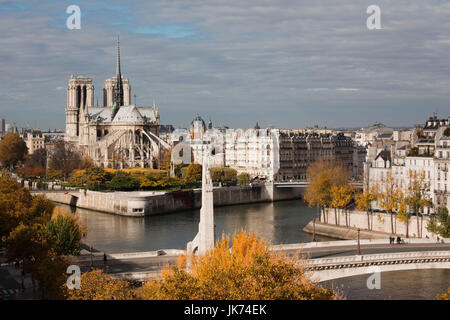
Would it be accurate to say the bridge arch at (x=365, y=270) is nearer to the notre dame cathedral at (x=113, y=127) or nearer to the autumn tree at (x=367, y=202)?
the autumn tree at (x=367, y=202)

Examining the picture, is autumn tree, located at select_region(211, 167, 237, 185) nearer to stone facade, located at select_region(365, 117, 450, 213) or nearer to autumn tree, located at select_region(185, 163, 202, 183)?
autumn tree, located at select_region(185, 163, 202, 183)

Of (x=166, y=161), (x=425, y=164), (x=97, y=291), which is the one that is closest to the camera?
(x=97, y=291)

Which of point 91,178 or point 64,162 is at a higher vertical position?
point 64,162

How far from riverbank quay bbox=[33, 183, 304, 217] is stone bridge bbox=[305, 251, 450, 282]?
121ft

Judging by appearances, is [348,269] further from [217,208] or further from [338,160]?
[338,160]

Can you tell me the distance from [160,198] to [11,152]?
56.1 metres

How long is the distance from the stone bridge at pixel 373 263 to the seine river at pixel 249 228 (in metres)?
0.75

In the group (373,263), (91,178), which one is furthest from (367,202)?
(91,178)

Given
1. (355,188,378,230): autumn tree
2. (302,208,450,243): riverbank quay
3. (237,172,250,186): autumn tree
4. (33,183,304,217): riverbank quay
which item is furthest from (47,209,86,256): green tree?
(237,172,250,186): autumn tree

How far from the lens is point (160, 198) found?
6994cm

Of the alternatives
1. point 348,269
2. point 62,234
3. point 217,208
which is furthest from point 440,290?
point 217,208

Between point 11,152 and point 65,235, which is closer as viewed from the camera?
point 65,235

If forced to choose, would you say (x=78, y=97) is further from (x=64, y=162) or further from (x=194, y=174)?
(x=194, y=174)

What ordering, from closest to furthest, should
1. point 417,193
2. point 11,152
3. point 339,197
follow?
point 417,193 < point 339,197 < point 11,152
